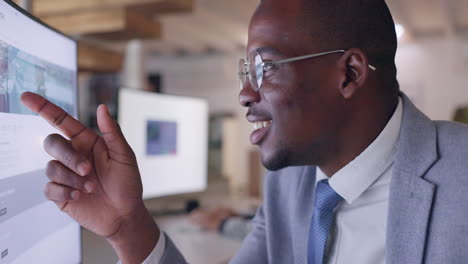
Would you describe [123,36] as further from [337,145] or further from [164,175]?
[337,145]

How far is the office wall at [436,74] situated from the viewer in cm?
603

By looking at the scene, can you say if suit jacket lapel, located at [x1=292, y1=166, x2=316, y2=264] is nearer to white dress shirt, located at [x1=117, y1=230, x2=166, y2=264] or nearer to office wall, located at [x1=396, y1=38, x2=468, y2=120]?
white dress shirt, located at [x1=117, y1=230, x2=166, y2=264]

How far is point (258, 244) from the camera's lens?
3.60 ft

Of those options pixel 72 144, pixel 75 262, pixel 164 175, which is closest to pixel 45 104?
pixel 72 144

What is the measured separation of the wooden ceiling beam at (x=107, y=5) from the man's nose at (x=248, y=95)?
154cm

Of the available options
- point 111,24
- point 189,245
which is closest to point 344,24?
point 189,245

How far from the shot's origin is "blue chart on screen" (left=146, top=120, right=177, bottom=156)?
178 cm

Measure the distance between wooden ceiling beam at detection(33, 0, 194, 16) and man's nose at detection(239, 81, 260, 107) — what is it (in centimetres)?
154

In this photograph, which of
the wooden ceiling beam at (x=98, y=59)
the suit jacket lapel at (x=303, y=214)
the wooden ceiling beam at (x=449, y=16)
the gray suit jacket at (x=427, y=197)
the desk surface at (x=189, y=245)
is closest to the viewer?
the gray suit jacket at (x=427, y=197)

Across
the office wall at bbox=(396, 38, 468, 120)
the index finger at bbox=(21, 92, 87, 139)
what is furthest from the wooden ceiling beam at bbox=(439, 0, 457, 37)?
the index finger at bbox=(21, 92, 87, 139)

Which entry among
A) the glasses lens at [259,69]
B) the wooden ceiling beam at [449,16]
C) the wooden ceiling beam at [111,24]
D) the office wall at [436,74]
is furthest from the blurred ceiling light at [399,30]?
the office wall at [436,74]

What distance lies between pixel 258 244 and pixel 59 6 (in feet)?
7.09

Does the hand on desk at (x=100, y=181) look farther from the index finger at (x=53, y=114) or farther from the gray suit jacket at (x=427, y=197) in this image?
the gray suit jacket at (x=427, y=197)

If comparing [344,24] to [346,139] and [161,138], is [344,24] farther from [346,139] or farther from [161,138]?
[161,138]
